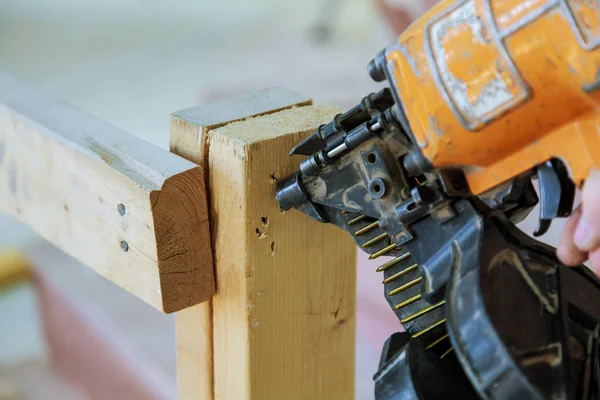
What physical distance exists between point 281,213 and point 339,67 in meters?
1.71

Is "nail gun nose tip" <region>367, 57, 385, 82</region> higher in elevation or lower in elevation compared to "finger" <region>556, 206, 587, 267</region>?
higher

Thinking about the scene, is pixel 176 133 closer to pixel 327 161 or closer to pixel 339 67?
pixel 327 161

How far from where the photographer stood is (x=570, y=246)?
0.51m

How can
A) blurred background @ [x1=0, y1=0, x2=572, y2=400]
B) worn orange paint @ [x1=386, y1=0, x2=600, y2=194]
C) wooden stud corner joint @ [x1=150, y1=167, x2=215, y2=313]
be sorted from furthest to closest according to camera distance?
blurred background @ [x1=0, y1=0, x2=572, y2=400] → wooden stud corner joint @ [x1=150, y1=167, x2=215, y2=313] → worn orange paint @ [x1=386, y1=0, x2=600, y2=194]

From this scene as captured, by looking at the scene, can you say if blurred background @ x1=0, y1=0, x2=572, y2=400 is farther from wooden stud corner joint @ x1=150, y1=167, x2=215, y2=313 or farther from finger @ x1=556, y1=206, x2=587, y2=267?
finger @ x1=556, y1=206, x2=587, y2=267

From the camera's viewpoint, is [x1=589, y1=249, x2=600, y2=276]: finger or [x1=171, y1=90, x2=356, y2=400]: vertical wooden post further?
[x1=171, y1=90, x2=356, y2=400]: vertical wooden post

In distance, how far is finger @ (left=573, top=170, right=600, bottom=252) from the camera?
0.47 meters

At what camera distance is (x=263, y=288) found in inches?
27.6

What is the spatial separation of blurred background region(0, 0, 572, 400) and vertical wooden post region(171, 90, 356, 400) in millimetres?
552

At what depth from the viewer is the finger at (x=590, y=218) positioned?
467 millimetres

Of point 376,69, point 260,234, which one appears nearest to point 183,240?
point 260,234

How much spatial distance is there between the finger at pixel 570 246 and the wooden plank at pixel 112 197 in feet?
1.01

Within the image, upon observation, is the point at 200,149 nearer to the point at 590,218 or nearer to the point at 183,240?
the point at 183,240

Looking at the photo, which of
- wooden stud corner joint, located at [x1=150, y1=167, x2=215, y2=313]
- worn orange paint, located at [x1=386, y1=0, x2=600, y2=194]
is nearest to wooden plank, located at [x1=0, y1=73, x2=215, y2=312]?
wooden stud corner joint, located at [x1=150, y1=167, x2=215, y2=313]
